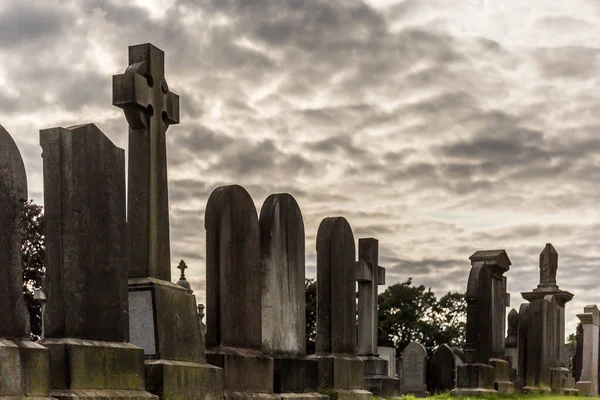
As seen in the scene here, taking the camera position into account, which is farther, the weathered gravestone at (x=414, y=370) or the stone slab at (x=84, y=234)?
the weathered gravestone at (x=414, y=370)

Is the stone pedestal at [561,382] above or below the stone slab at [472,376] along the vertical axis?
below

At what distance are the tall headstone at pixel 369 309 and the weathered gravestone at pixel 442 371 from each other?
639cm

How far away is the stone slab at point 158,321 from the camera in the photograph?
7.36 m

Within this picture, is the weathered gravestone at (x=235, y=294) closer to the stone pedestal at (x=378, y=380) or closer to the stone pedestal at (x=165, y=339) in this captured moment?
the stone pedestal at (x=165, y=339)

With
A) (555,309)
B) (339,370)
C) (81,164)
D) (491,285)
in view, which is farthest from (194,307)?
(555,309)

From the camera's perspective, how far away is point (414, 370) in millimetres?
24641

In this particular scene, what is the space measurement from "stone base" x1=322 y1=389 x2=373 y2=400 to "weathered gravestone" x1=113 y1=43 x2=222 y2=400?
2658mm

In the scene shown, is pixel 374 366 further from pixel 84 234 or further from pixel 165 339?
pixel 84 234

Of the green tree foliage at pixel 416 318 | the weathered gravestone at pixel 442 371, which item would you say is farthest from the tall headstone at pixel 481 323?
the green tree foliage at pixel 416 318

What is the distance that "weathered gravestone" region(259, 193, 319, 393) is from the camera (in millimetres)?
9516

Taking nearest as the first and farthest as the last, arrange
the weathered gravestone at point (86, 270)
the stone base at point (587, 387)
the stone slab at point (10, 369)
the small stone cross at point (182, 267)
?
the stone slab at point (10, 369) < the weathered gravestone at point (86, 270) < the stone base at point (587, 387) < the small stone cross at point (182, 267)

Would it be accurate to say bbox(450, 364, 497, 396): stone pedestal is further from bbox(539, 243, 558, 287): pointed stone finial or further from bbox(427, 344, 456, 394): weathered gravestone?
bbox(427, 344, 456, 394): weathered gravestone

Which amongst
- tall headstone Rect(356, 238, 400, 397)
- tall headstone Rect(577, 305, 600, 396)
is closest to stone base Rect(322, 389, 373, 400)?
tall headstone Rect(356, 238, 400, 397)

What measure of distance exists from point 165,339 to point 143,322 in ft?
0.70
